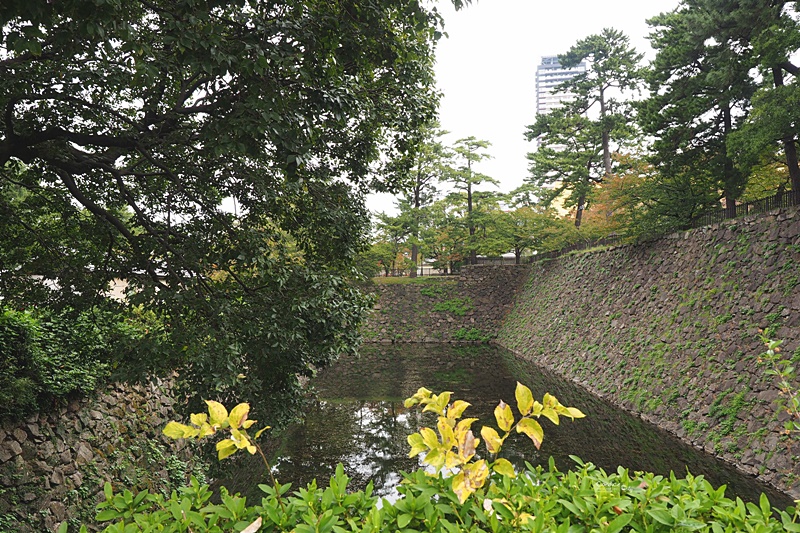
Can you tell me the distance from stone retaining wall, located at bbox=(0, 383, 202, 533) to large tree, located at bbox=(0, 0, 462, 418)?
1168mm

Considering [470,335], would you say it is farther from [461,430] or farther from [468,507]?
[461,430]

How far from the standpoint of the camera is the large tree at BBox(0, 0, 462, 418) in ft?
11.9

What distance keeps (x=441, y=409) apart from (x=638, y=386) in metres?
9.67

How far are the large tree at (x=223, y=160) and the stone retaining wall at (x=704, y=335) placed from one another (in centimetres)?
597

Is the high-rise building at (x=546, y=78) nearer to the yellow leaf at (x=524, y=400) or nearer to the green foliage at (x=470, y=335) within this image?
the green foliage at (x=470, y=335)

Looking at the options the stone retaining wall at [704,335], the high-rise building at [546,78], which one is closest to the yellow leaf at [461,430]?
the stone retaining wall at [704,335]

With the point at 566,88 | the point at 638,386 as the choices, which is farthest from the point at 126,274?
the point at 566,88

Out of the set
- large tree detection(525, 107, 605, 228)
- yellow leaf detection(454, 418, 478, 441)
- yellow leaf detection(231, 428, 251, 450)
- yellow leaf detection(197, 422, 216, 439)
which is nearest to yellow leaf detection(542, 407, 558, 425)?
yellow leaf detection(454, 418, 478, 441)

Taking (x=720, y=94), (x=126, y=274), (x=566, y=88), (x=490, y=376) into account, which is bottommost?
(x=490, y=376)

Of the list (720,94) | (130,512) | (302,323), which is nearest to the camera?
(130,512)

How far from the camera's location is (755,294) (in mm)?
8398

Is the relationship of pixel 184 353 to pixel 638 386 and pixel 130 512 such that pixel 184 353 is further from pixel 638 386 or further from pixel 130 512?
pixel 638 386

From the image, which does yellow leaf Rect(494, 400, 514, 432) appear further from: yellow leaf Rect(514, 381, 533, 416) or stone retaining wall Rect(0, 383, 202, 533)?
stone retaining wall Rect(0, 383, 202, 533)

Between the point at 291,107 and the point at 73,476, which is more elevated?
the point at 291,107
